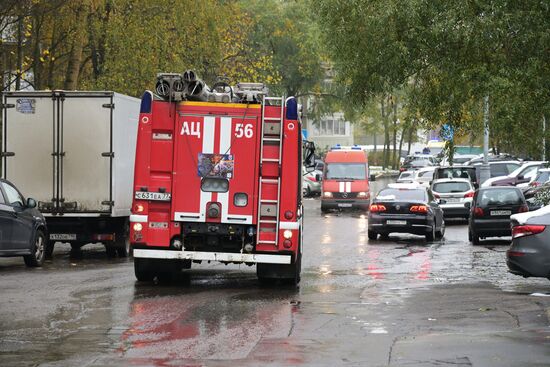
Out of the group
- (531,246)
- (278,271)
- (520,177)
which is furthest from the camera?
(520,177)

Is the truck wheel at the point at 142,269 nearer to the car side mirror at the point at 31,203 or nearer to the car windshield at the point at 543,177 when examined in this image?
the car side mirror at the point at 31,203

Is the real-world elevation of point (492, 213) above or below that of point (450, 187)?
below

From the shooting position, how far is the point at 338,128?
440ft

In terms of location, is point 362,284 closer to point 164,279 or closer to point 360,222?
point 164,279

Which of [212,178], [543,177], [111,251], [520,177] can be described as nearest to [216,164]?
[212,178]

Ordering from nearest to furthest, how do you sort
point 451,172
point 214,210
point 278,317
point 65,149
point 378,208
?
point 278,317
point 214,210
point 65,149
point 378,208
point 451,172

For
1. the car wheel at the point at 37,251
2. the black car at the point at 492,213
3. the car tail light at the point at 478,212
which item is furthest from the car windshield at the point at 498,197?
the car wheel at the point at 37,251

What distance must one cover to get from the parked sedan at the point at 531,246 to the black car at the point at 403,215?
47.5 ft

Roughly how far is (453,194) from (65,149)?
18410mm

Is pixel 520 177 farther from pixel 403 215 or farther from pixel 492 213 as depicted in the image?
pixel 403 215

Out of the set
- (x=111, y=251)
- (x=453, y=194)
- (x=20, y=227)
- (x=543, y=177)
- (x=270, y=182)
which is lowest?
(x=111, y=251)

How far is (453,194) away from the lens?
38594mm

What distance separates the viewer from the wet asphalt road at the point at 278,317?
10828 mm

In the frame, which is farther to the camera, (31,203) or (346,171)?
(346,171)
